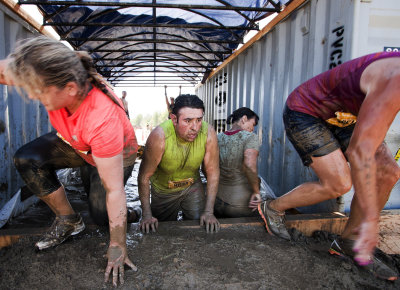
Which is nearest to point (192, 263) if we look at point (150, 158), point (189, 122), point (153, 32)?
Answer: point (150, 158)

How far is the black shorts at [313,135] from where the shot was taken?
1.73 metres

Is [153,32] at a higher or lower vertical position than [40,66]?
higher

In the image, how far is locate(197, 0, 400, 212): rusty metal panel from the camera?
233 cm

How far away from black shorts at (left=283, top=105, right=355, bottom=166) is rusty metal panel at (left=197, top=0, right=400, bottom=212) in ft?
2.46

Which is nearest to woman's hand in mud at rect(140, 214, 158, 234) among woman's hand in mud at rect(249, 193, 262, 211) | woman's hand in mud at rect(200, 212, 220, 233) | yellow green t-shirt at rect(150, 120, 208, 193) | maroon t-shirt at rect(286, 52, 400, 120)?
woman's hand in mud at rect(200, 212, 220, 233)

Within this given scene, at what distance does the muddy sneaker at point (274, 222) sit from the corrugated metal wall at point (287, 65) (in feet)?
2.26

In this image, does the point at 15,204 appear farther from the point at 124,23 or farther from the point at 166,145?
the point at 124,23

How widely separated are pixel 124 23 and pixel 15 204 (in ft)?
10.5

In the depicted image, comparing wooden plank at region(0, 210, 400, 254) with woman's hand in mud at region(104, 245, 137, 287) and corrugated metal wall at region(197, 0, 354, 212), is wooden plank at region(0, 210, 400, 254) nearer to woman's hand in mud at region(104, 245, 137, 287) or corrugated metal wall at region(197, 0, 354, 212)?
corrugated metal wall at region(197, 0, 354, 212)

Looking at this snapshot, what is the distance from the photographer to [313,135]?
175cm

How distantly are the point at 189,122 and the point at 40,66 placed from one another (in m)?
1.15

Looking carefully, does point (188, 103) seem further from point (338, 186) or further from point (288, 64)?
point (288, 64)

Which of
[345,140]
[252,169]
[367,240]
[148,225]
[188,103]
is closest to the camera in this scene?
[367,240]

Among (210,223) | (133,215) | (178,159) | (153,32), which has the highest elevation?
(153,32)
